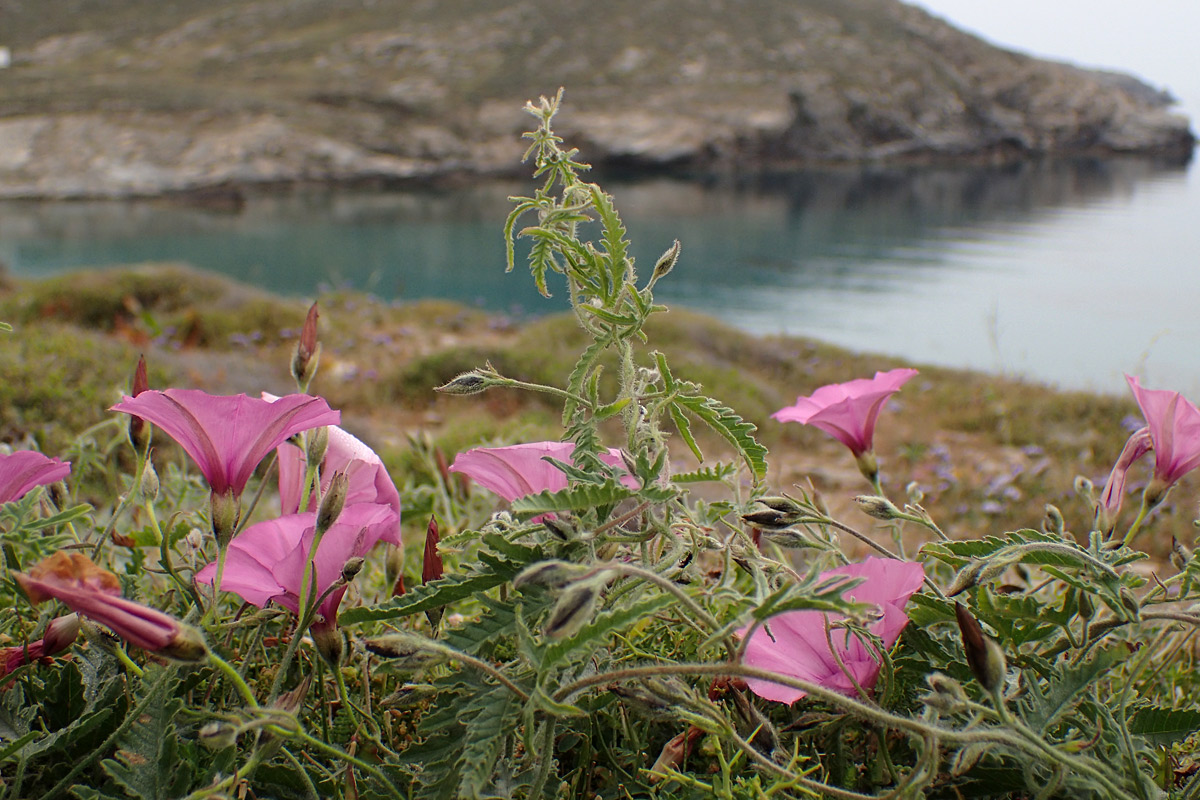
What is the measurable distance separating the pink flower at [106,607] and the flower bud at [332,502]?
107mm

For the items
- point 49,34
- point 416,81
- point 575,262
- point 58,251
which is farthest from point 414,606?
point 49,34

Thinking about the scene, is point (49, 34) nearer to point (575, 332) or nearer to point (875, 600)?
point (575, 332)

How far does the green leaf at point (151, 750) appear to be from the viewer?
55 centimetres

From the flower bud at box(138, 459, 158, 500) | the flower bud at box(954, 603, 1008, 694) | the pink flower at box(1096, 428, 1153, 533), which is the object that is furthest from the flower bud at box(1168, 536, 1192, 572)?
the flower bud at box(138, 459, 158, 500)

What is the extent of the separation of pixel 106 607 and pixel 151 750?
19 cm

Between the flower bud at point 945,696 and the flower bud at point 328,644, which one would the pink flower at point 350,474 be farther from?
the flower bud at point 945,696

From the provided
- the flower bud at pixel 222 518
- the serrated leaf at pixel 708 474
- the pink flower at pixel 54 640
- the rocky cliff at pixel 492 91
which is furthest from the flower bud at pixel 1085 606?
the rocky cliff at pixel 492 91

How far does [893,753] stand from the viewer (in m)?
0.71

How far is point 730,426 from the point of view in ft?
1.80

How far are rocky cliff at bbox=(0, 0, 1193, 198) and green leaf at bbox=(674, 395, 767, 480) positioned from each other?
32660mm

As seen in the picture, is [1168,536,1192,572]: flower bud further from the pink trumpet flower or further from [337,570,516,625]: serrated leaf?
[337,570,516,625]: serrated leaf

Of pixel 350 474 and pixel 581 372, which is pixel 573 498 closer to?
pixel 581 372

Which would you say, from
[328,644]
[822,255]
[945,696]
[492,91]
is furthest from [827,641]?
[492,91]

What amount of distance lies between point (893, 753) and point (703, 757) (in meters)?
0.17
